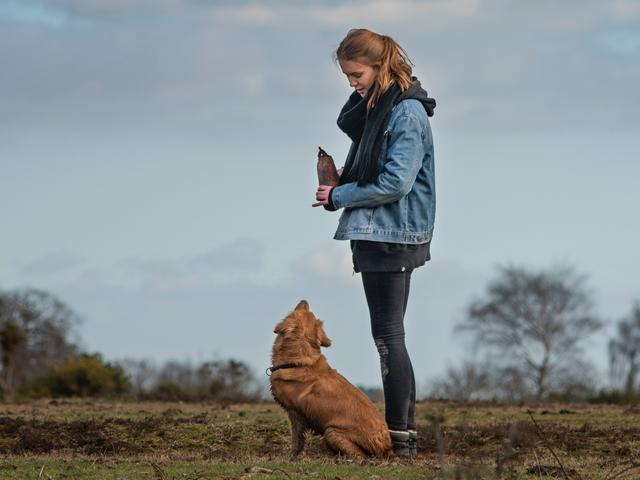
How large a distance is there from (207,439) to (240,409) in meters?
4.01

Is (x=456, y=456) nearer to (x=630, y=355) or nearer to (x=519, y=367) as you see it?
(x=519, y=367)

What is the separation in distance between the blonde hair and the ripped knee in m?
1.60

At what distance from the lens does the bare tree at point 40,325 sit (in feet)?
189

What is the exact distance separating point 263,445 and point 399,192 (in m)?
3.45

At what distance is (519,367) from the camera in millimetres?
63469

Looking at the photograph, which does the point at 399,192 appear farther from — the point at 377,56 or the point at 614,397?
the point at 614,397

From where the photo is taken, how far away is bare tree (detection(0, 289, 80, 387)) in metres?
57.6

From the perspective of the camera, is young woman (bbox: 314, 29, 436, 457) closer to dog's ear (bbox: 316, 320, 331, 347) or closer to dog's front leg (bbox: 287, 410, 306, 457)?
dog's ear (bbox: 316, 320, 331, 347)

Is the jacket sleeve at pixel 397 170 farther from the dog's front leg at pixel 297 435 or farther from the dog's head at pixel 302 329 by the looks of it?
the dog's front leg at pixel 297 435

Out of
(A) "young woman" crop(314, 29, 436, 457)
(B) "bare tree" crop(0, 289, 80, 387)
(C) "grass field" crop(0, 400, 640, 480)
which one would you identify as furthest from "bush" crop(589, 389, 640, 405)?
(B) "bare tree" crop(0, 289, 80, 387)

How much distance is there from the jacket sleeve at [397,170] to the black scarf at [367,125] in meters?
0.08

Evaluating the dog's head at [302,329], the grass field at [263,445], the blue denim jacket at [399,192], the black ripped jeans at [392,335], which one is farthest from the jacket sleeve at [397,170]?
the grass field at [263,445]

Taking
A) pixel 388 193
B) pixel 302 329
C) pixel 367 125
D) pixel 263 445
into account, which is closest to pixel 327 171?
pixel 367 125

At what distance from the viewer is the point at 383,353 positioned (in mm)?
8164
